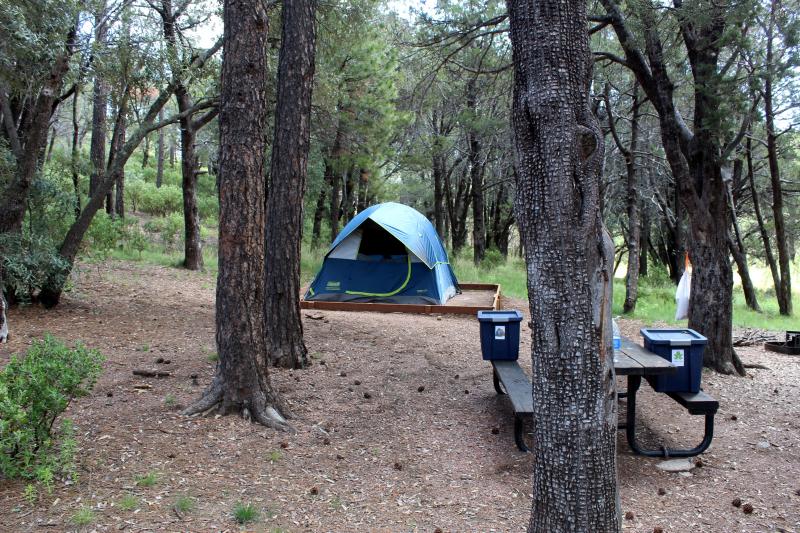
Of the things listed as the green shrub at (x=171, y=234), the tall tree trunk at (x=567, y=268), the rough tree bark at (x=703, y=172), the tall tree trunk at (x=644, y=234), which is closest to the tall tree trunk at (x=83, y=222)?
the rough tree bark at (x=703, y=172)

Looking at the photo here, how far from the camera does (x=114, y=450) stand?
420 cm

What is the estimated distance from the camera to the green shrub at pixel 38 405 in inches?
136

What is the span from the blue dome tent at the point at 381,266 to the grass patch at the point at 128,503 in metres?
8.13

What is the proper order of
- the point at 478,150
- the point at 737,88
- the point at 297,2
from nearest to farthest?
the point at 297,2 → the point at 737,88 → the point at 478,150

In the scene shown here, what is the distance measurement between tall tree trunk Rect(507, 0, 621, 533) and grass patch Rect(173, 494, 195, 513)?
202cm

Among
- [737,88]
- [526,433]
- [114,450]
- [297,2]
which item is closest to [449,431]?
[526,433]

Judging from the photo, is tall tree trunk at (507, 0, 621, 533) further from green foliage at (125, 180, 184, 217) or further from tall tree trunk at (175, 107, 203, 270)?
green foliage at (125, 180, 184, 217)

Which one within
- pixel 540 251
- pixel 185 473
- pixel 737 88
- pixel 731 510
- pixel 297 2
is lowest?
pixel 731 510

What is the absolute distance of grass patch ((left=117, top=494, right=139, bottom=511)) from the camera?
3.49 m

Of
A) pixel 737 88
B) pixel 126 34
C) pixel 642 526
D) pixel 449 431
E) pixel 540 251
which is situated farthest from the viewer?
pixel 126 34

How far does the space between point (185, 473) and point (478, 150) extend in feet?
60.9

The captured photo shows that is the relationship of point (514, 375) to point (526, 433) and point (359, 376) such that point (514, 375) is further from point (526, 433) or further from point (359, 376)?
point (359, 376)

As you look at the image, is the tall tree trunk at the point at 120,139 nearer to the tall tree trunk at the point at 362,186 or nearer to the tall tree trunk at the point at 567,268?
the tall tree trunk at the point at 362,186

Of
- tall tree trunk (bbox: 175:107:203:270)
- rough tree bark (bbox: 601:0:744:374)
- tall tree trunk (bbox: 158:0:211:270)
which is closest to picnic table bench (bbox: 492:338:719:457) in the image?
rough tree bark (bbox: 601:0:744:374)
